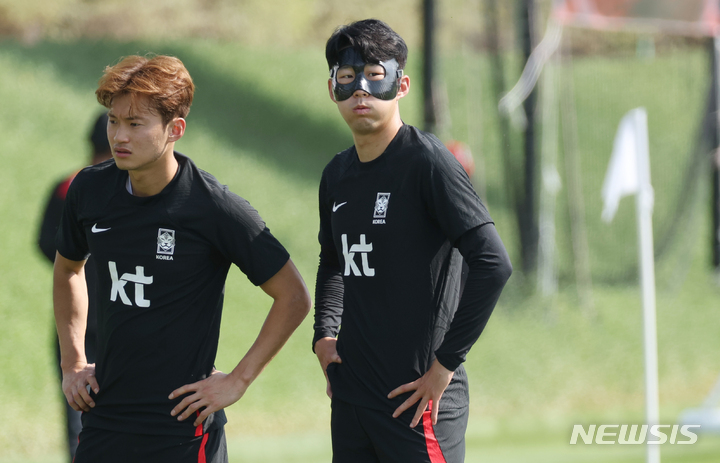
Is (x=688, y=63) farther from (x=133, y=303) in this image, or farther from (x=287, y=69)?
(x=133, y=303)

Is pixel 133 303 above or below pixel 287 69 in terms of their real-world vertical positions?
below

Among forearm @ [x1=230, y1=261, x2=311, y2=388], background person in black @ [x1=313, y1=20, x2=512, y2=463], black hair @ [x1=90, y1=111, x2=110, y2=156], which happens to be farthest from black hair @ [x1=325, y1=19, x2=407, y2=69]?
black hair @ [x1=90, y1=111, x2=110, y2=156]

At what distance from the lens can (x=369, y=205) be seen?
2.52 metres

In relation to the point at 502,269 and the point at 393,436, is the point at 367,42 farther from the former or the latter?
the point at 393,436

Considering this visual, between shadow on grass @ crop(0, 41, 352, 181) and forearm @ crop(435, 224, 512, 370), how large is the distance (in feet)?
28.6

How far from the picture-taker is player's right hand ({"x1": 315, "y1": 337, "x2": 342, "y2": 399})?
2.68 meters

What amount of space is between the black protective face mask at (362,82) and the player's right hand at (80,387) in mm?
1199

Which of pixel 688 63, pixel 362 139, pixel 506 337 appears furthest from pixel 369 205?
pixel 688 63

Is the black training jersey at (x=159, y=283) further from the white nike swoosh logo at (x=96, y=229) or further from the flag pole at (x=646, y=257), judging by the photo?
the flag pole at (x=646, y=257)

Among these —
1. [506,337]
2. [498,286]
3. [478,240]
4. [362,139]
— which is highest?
[362,139]

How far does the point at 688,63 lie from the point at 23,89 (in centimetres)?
984

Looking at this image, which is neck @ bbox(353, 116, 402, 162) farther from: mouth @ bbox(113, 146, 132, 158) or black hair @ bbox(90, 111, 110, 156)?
black hair @ bbox(90, 111, 110, 156)

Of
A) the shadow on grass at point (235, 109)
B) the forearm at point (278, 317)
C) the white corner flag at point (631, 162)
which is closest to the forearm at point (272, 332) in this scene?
the forearm at point (278, 317)

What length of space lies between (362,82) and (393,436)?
1.13 metres
